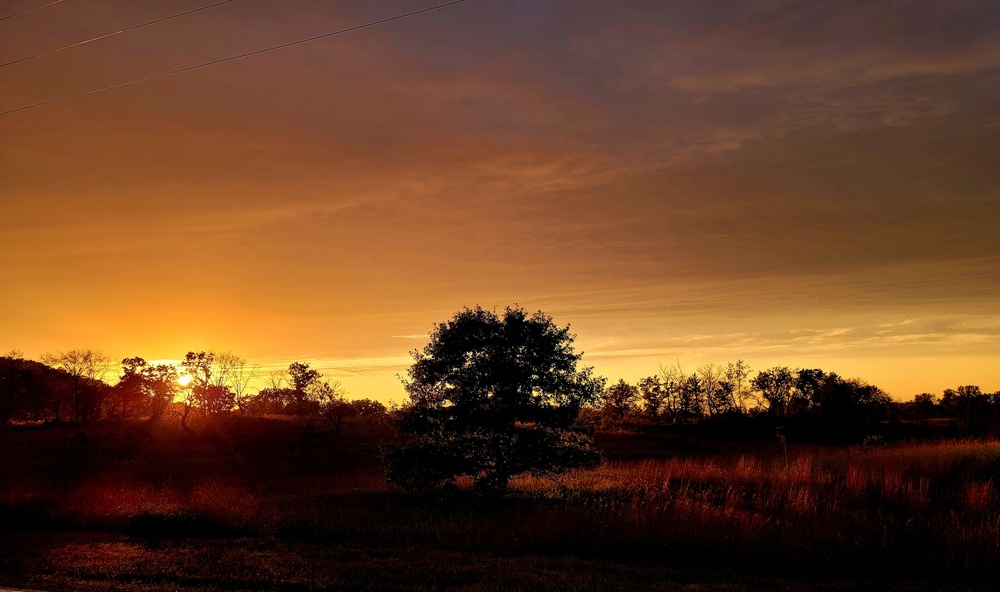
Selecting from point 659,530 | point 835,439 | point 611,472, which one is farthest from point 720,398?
point 659,530

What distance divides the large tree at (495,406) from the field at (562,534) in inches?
38.6

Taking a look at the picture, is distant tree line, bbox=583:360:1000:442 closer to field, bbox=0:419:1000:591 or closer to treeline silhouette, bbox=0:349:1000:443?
treeline silhouette, bbox=0:349:1000:443

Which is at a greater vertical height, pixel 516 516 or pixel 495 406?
pixel 495 406

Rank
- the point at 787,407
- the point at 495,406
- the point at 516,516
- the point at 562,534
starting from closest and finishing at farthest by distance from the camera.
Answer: the point at 562,534, the point at 516,516, the point at 495,406, the point at 787,407

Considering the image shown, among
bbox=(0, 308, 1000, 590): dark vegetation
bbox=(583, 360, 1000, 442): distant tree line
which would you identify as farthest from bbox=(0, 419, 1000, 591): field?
bbox=(583, 360, 1000, 442): distant tree line

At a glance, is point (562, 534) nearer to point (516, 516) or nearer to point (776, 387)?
point (516, 516)

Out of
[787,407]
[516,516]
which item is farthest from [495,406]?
[787,407]

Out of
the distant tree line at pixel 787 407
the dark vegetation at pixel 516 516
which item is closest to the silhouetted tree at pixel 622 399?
the distant tree line at pixel 787 407

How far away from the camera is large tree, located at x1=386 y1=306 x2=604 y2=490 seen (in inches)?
802

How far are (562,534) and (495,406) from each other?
6511 mm

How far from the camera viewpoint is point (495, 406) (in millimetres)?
20531

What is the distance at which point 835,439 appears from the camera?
2355 inches

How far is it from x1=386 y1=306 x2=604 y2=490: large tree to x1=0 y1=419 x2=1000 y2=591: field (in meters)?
0.98

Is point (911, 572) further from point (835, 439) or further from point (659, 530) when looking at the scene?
point (835, 439)
